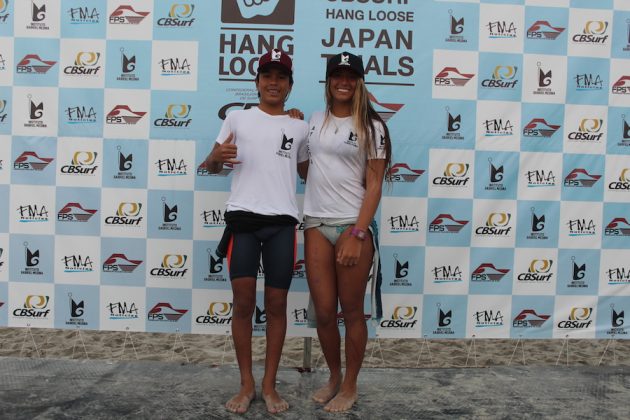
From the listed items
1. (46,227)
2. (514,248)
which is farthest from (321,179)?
(46,227)

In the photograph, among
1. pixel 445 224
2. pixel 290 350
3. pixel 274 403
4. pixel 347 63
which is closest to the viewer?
pixel 347 63

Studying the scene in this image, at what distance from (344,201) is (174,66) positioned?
1491 mm

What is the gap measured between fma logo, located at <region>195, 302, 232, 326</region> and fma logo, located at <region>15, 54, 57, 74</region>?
1821 mm

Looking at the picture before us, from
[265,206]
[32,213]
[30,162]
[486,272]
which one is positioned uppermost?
[30,162]

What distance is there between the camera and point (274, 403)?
2.95 metres

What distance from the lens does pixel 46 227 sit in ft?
11.8

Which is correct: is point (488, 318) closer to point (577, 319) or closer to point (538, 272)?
point (538, 272)

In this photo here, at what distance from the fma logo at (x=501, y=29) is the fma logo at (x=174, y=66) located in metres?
1.93

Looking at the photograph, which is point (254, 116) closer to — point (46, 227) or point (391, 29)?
point (391, 29)

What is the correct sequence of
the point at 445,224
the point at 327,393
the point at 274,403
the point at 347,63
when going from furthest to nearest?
the point at 445,224 < the point at 327,393 < the point at 274,403 < the point at 347,63

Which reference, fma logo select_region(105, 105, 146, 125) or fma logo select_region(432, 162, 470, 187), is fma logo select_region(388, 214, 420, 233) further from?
fma logo select_region(105, 105, 146, 125)

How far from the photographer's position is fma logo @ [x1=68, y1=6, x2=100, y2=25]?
3535mm

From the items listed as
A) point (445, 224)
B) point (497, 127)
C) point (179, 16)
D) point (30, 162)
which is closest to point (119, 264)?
point (30, 162)

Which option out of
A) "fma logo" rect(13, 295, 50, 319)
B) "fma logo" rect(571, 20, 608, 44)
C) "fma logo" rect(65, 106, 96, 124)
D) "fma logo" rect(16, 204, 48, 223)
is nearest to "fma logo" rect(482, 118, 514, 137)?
"fma logo" rect(571, 20, 608, 44)
